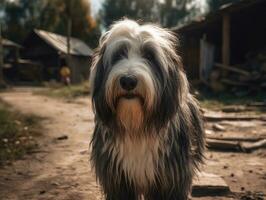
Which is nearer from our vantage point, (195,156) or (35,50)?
(195,156)

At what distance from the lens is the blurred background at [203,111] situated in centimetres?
501

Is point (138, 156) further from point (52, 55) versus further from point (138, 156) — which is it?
point (52, 55)

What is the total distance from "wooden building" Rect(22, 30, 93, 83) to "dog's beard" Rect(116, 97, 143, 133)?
100 ft

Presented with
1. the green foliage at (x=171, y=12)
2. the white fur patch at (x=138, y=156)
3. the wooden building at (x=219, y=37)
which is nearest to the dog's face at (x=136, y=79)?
the white fur patch at (x=138, y=156)

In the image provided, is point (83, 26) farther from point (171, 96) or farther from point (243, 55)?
point (171, 96)

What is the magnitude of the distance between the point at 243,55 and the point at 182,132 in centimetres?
1597

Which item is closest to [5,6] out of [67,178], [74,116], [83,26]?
[83,26]

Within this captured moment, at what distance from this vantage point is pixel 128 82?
299 centimetres

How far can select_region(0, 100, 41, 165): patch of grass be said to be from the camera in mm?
6464

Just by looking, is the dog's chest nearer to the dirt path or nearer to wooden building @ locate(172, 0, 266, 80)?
the dirt path

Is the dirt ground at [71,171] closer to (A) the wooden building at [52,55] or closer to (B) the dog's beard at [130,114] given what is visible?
(B) the dog's beard at [130,114]

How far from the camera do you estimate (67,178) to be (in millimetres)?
5250

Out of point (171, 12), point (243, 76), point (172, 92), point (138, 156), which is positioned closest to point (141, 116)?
point (172, 92)

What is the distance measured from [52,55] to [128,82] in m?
34.4
